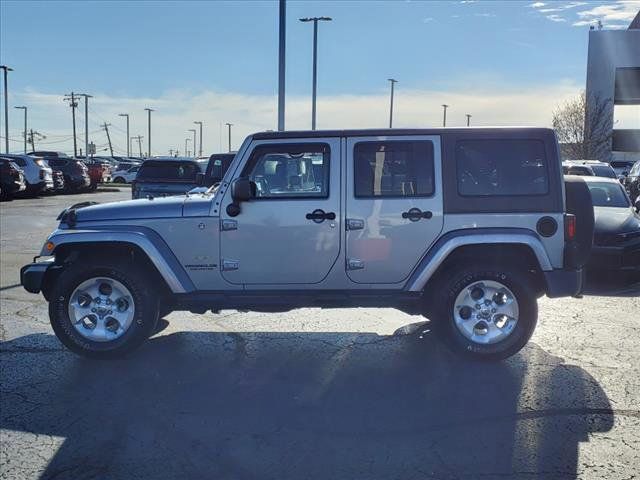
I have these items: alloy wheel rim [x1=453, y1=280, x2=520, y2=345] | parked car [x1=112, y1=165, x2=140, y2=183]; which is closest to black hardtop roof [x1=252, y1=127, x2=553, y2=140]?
alloy wheel rim [x1=453, y1=280, x2=520, y2=345]

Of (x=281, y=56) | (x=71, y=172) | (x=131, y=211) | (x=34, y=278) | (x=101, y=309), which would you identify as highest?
(x=281, y=56)

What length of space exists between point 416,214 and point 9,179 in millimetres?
21650

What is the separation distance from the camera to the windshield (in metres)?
11.0

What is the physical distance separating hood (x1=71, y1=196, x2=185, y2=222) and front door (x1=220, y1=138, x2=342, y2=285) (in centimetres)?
45

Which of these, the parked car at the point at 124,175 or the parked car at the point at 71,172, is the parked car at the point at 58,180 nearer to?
the parked car at the point at 71,172

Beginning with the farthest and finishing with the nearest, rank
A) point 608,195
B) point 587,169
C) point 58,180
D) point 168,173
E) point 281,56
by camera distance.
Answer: point 58,180
point 587,169
point 281,56
point 168,173
point 608,195

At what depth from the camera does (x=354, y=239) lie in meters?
5.66

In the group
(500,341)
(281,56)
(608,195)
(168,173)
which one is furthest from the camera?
(281,56)

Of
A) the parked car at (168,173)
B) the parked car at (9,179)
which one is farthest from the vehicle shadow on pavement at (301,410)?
the parked car at (9,179)

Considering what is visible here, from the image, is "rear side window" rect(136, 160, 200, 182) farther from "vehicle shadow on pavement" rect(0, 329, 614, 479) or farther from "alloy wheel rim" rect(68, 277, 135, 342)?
"alloy wheel rim" rect(68, 277, 135, 342)

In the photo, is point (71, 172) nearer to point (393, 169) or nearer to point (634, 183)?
point (634, 183)

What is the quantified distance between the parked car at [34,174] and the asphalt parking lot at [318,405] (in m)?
20.6

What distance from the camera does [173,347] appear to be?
612cm

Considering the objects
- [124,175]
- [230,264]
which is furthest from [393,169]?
[124,175]
